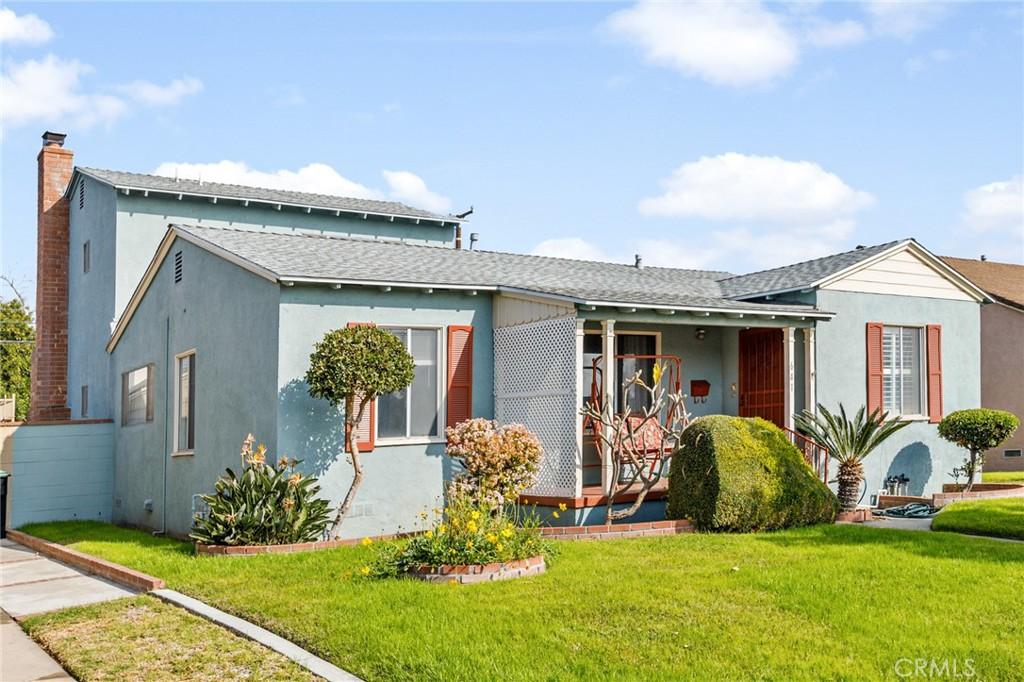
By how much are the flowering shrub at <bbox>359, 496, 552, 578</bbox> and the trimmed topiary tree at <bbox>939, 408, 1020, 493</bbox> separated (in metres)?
9.84

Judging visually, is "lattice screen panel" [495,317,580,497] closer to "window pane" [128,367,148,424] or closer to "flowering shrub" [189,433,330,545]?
"flowering shrub" [189,433,330,545]

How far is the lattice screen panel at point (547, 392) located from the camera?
1222cm

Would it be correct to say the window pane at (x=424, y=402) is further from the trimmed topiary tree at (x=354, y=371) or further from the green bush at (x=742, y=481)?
the green bush at (x=742, y=481)

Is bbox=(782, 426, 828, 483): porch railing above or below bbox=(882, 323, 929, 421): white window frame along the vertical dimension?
below

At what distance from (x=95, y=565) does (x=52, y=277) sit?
14.4m

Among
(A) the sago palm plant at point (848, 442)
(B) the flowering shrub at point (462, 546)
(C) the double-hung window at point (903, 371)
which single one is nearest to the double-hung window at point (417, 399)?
(B) the flowering shrub at point (462, 546)

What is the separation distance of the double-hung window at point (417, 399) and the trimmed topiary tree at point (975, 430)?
8854 millimetres

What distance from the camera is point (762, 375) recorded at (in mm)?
15375

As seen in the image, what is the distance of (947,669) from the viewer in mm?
5551

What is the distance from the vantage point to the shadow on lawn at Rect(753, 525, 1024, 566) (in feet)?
29.4

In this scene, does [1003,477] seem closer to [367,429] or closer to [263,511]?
[367,429]

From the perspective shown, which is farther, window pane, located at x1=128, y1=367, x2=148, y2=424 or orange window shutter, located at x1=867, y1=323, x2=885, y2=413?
window pane, located at x1=128, y1=367, x2=148, y2=424

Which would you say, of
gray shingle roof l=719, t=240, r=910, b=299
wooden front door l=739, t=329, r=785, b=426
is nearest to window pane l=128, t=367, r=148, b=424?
wooden front door l=739, t=329, r=785, b=426

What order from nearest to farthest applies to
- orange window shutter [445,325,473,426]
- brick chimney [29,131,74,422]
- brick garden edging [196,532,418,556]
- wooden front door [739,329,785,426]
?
brick garden edging [196,532,418,556]
orange window shutter [445,325,473,426]
wooden front door [739,329,785,426]
brick chimney [29,131,74,422]
